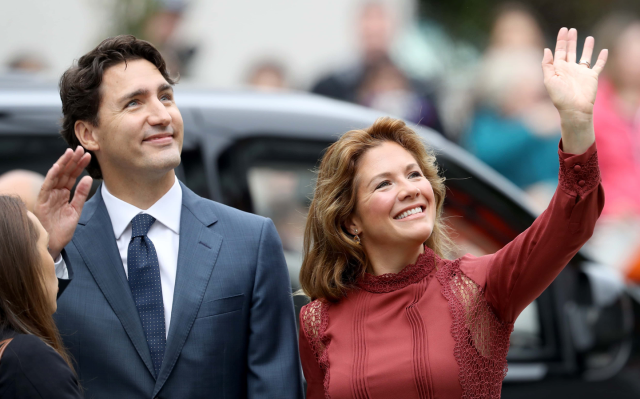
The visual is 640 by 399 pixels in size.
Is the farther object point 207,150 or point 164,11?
point 164,11

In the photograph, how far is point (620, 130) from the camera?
271 inches

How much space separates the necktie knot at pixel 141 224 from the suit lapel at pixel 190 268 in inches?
4.4

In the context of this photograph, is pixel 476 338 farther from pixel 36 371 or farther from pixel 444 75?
pixel 444 75

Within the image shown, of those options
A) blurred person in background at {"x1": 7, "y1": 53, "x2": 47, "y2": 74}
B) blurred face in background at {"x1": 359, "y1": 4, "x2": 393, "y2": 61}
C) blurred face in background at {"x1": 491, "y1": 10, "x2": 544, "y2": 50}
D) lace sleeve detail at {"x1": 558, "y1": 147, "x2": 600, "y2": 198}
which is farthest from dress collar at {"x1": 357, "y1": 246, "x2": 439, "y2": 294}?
blurred person in background at {"x1": 7, "y1": 53, "x2": 47, "y2": 74}

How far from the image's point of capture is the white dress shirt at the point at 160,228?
2.87 metres

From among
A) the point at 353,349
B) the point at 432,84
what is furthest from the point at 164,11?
the point at 353,349

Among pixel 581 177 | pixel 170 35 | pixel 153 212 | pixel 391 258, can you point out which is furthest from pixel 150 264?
pixel 170 35

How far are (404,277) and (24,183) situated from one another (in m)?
1.67

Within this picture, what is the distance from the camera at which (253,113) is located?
3.94m

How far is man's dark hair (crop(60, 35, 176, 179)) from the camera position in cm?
295

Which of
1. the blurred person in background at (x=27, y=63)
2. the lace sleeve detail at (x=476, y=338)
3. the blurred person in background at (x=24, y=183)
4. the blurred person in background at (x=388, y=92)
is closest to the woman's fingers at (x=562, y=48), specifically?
the lace sleeve detail at (x=476, y=338)

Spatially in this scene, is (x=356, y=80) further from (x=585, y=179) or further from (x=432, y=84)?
(x=585, y=179)

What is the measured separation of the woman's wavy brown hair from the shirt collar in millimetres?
476

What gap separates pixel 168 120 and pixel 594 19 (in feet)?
31.2
